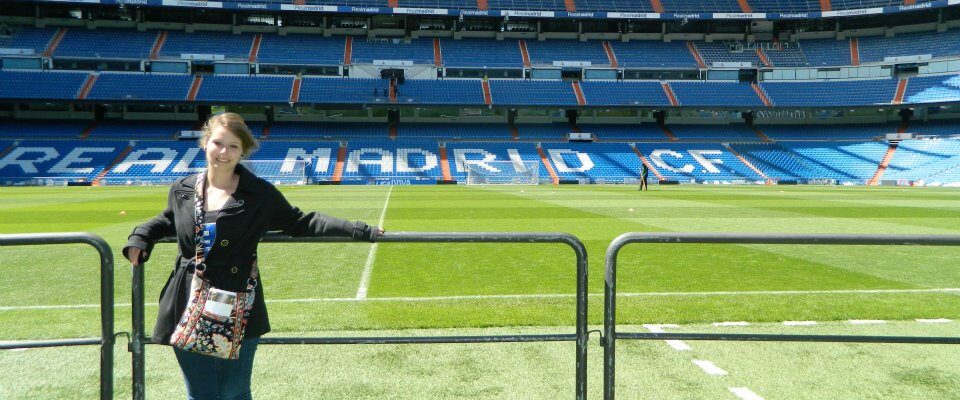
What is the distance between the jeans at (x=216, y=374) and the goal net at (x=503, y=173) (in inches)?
1766

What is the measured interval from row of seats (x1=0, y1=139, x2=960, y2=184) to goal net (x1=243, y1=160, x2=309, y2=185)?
0.26ft

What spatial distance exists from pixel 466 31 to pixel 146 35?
31324mm

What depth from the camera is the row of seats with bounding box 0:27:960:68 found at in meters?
55.2

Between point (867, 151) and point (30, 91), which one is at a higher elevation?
point (30, 91)

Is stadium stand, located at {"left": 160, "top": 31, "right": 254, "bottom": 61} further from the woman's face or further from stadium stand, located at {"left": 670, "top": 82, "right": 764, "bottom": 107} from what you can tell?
the woman's face

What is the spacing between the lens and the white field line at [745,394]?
4117 millimetres

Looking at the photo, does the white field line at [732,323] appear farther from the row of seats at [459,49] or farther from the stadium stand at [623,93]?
the row of seats at [459,49]

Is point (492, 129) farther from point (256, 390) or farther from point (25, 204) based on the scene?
point (256, 390)

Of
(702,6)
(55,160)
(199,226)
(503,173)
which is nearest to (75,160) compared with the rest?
(55,160)

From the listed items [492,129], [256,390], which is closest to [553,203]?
[256,390]

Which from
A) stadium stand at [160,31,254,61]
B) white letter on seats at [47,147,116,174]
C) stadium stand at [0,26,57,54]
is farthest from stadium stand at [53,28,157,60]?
white letter on seats at [47,147,116,174]

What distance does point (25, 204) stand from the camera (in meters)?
22.8

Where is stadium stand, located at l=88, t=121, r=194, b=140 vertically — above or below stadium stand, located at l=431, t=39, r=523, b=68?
below

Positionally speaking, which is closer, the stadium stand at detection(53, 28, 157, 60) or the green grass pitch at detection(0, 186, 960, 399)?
the green grass pitch at detection(0, 186, 960, 399)
